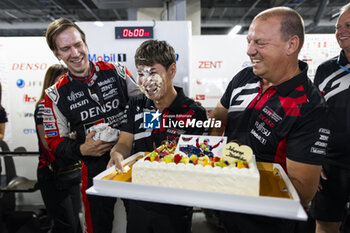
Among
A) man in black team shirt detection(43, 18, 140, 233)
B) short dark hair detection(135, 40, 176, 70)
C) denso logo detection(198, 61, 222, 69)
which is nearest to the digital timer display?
short dark hair detection(135, 40, 176, 70)

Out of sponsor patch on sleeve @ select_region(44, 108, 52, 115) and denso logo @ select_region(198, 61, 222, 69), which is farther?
sponsor patch on sleeve @ select_region(44, 108, 52, 115)

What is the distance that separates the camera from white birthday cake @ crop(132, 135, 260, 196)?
2.77 feet

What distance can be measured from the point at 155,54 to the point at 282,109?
57 centimetres

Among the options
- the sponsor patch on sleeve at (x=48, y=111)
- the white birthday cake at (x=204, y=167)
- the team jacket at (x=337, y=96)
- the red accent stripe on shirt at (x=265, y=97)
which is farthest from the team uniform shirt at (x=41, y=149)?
the team jacket at (x=337, y=96)

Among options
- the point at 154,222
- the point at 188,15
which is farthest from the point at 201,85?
the point at 154,222

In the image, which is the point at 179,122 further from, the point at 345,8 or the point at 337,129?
the point at 345,8

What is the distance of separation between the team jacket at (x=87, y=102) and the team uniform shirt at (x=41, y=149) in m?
0.04

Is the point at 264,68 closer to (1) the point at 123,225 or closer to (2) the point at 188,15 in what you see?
(2) the point at 188,15

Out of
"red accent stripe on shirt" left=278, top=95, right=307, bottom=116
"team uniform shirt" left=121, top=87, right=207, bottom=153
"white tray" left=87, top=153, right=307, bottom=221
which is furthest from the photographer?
"team uniform shirt" left=121, top=87, right=207, bottom=153

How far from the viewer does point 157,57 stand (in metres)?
1.05

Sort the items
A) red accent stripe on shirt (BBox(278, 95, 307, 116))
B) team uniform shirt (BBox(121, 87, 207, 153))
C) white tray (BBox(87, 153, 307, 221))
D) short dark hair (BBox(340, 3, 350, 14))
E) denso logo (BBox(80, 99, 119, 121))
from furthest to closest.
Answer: denso logo (BBox(80, 99, 119, 121)) < team uniform shirt (BBox(121, 87, 207, 153)) < short dark hair (BBox(340, 3, 350, 14)) < red accent stripe on shirt (BBox(278, 95, 307, 116)) < white tray (BBox(87, 153, 307, 221))

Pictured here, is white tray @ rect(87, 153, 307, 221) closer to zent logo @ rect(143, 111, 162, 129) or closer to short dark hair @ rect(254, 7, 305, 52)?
zent logo @ rect(143, 111, 162, 129)

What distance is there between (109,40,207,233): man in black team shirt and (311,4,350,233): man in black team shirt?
51 cm

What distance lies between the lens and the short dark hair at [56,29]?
1131mm
